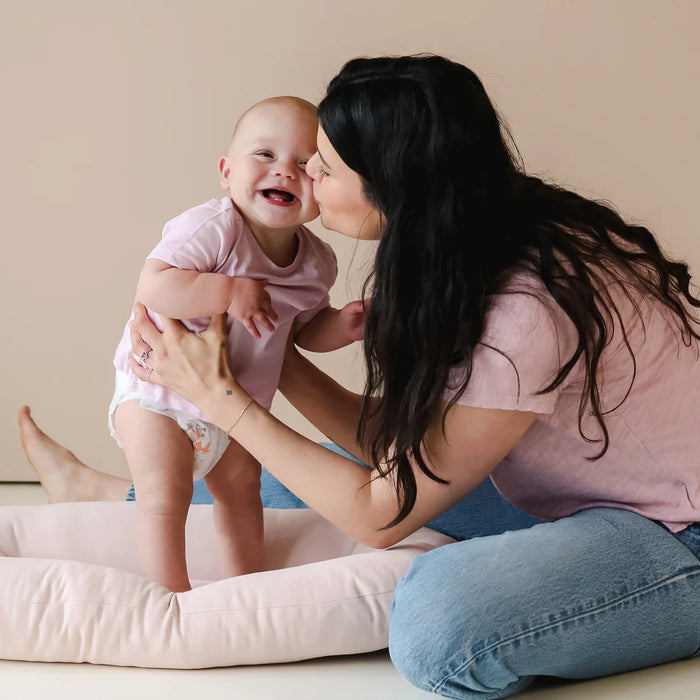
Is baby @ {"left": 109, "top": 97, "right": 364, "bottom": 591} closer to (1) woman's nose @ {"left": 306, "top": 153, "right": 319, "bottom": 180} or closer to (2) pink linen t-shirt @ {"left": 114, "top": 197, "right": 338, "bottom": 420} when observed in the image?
(2) pink linen t-shirt @ {"left": 114, "top": 197, "right": 338, "bottom": 420}

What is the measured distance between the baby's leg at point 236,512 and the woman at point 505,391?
419mm

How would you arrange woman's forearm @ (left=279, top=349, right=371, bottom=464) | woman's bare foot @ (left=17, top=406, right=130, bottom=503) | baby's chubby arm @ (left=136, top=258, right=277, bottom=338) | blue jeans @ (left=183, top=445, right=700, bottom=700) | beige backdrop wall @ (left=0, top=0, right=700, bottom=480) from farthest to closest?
1. beige backdrop wall @ (left=0, top=0, right=700, bottom=480)
2. woman's bare foot @ (left=17, top=406, right=130, bottom=503)
3. woman's forearm @ (left=279, top=349, right=371, bottom=464)
4. baby's chubby arm @ (left=136, top=258, right=277, bottom=338)
5. blue jeans @ (left=183, top=445, right=700, bottom=700)

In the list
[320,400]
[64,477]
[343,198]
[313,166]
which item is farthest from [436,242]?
[64,477]

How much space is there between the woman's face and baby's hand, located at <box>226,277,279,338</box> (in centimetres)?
22

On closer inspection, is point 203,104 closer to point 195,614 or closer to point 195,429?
point 195,429

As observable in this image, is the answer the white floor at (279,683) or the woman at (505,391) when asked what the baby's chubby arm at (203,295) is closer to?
the woman at (505,391)

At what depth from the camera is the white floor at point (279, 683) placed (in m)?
1.41

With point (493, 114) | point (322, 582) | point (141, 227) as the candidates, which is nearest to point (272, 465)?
point (322, 582)

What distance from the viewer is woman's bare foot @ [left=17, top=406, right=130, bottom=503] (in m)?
2.50

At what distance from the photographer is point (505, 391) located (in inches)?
53.8

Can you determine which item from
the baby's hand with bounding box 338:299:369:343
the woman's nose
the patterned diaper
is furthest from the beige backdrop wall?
the woman's nose

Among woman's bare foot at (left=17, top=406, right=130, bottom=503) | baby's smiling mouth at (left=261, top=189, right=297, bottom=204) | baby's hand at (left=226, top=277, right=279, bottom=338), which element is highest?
baby's smiling mouth at (left=261, top=189, right=297, bottom=204)

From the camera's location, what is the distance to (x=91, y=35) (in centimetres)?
337

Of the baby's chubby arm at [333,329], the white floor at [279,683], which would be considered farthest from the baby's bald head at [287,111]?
the white floor at [279,683]
